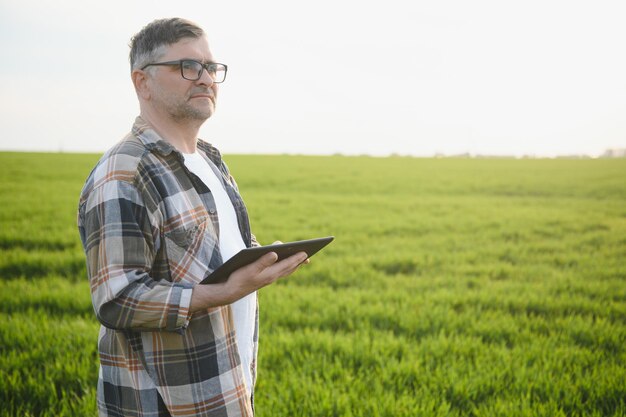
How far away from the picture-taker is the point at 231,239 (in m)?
1.91

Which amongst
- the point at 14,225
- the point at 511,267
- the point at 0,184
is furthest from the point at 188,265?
the point at 0,184

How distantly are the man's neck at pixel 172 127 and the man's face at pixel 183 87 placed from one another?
30mm

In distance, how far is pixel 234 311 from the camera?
194 centimetres

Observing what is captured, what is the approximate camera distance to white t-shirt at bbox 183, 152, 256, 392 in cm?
190

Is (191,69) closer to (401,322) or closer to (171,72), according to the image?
(171,72)

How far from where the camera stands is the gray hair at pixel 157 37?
175 centimetres

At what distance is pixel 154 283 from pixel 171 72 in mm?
842

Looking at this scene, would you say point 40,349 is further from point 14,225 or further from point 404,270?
point 14,225

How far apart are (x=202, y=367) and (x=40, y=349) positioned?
2938mm

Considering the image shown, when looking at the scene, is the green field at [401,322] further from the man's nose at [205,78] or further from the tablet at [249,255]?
the man's nose at [205,78]

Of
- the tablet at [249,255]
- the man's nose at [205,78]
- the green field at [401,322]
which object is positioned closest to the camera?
the tablet at [249,255]

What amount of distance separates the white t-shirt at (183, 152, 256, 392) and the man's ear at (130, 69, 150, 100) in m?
0.30

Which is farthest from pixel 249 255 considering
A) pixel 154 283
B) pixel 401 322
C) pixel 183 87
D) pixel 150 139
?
pixel 401 322

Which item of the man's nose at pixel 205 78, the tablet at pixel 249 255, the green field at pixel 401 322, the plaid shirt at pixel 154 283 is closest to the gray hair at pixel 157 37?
the man's nose at pixel 205 78
